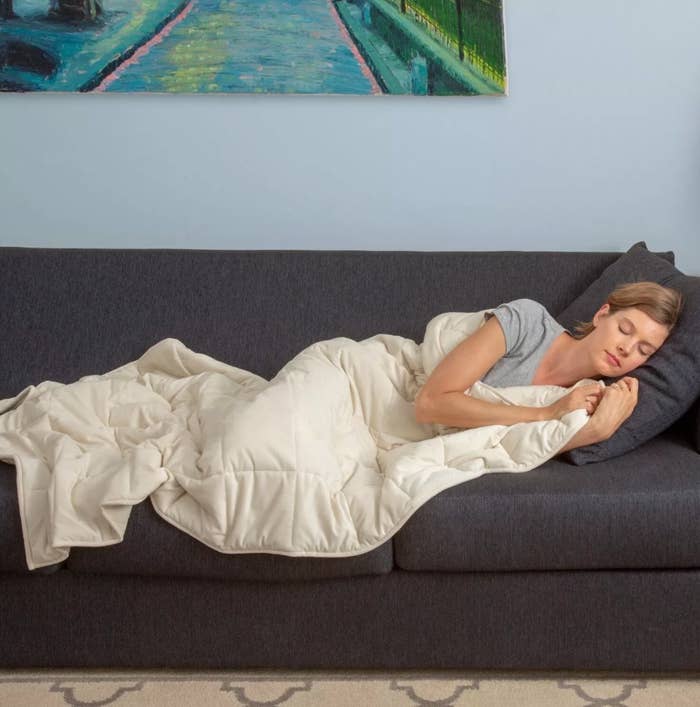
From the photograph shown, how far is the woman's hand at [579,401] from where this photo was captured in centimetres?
222

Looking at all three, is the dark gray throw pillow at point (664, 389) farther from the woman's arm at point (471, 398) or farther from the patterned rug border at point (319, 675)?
the patterned rug border at point (319, 675)

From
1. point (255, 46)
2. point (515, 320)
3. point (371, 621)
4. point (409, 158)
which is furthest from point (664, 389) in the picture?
point (255, 46)

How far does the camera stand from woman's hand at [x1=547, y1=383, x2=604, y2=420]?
2.22 metres

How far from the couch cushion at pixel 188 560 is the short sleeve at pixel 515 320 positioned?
60cm

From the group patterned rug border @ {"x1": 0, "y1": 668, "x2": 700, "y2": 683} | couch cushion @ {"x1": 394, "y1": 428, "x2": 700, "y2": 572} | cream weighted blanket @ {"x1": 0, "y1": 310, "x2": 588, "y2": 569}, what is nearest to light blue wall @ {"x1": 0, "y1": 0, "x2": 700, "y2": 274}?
cream weighted blanket @ {"x1": 0, "y1": 310, "x2": 588, "y2": 569}

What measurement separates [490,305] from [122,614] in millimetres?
1255

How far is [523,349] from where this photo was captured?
238 cm

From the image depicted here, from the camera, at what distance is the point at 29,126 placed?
309 centimetres

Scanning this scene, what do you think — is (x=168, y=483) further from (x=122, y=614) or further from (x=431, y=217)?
(x=431, y=217)

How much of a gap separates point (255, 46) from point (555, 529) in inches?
70.1

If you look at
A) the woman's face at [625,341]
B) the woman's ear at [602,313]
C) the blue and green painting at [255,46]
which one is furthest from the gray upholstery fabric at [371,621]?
the blue and green painting at [255,46]

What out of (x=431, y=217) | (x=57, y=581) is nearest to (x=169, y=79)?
(x=431, y=217)

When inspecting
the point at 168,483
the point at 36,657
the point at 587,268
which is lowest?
the point at 36,657

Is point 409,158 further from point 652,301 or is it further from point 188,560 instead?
point 188,560
